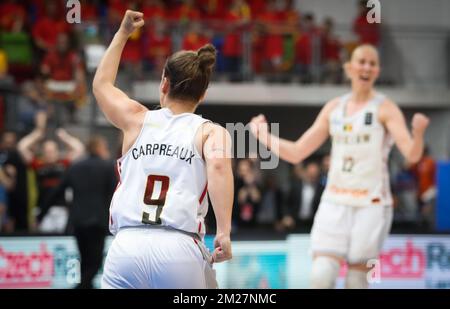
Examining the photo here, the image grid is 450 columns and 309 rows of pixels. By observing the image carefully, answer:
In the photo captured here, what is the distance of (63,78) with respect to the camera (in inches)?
491

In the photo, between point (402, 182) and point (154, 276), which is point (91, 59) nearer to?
point (402, 182)

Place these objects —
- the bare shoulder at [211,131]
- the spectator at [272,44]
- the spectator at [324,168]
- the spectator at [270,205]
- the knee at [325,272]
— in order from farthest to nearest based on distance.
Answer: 1. the spectator at [272,44]
2. the spectator at [270,205]
3. the spectator at [324,168]
4. the knee at [325,272]
5. the bare shoulder at [211,131]

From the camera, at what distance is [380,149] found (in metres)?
6.68

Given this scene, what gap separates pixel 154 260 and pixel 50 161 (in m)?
7.26

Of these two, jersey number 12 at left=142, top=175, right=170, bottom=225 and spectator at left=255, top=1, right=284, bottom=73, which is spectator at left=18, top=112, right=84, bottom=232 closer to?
spectator at left=255, top=1, right=284, bottom=73

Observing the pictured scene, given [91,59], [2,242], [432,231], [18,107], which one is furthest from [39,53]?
[432,231]

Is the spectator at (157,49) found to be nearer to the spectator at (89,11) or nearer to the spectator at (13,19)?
the spectator at (89,11)

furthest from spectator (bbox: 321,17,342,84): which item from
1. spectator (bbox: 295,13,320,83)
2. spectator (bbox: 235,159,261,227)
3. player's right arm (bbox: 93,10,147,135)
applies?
player's right arm (bbox: 93,10,147,135)

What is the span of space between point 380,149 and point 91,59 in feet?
17.3

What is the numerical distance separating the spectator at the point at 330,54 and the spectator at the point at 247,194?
3.94m

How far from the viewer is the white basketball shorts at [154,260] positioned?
4.30 metres

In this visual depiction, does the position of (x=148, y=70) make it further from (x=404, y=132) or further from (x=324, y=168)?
(x=404, y=132)

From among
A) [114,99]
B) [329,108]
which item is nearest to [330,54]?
[329,108]

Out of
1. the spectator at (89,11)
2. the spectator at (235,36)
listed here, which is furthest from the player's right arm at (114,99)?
the spectator at (235,36)
